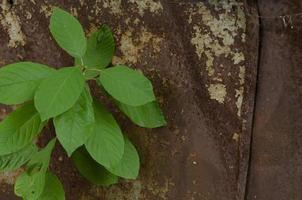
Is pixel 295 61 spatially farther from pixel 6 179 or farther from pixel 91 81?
pixel 6 179

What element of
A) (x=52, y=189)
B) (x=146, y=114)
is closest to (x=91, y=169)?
(x=52, y=189)

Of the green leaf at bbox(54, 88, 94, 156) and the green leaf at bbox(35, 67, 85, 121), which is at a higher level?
the green leaf at bbox(35, 67, 85, 121)

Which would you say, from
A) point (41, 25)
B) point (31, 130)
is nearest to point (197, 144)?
point (31, 130)

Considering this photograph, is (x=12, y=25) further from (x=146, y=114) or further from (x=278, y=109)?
(x=278, y=109)

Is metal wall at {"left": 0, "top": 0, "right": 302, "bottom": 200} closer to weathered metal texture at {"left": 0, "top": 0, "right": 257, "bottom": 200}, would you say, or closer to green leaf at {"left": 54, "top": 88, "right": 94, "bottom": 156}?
weathered metal texture at {"left": 0, "top": 0, "right": 257, "bottom": 200}

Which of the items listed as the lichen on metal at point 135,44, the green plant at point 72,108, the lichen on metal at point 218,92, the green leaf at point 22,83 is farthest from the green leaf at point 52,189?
the lichen on metal at point 218,92

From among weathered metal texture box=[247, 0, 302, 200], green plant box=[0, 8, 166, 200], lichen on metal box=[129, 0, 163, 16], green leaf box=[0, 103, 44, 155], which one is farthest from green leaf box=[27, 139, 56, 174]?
weathered metal texture box=[247, 0, 302, 200]
